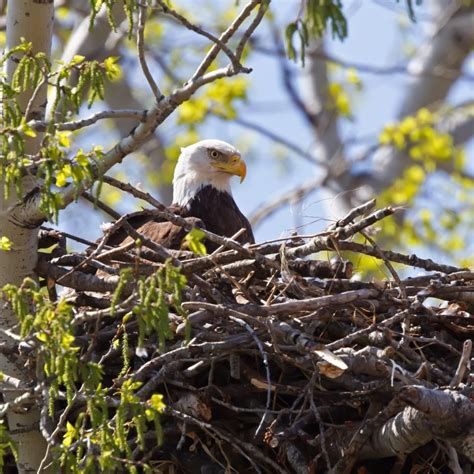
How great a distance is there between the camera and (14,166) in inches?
168

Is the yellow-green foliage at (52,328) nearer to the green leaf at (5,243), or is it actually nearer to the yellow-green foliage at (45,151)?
the yellow-green foliage at (45,151)

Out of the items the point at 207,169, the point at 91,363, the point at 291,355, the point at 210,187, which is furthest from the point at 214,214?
the point at 91,363

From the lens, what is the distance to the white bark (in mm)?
5266

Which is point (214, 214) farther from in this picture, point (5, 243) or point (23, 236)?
point (5, 243)

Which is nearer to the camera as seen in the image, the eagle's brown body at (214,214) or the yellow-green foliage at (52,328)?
the yellow-green foliage at (52,328)

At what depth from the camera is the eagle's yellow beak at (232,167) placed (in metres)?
7.88

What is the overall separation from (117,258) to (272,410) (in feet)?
3.25

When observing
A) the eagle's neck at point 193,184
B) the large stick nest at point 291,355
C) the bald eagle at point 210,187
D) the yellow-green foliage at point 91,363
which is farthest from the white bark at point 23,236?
the eagle's neck at point 193,184

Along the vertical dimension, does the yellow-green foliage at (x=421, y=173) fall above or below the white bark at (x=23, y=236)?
above

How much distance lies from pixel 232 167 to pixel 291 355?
3.01 m

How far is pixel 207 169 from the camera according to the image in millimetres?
7902

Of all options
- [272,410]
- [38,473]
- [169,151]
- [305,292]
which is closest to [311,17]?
[305,292]

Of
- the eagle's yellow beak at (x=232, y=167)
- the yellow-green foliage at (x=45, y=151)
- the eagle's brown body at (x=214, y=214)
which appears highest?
the eagle's yellow beak at (x=232, y=167)

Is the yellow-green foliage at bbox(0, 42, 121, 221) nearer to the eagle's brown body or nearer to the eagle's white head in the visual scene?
the eagle's brown body
